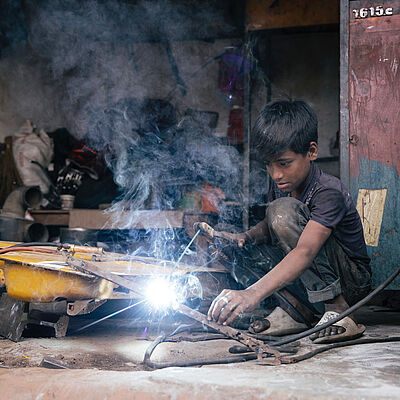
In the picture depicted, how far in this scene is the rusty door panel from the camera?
3.45 metres

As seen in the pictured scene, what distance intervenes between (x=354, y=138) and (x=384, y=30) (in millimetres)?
847

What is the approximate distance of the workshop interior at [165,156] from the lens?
2.45m

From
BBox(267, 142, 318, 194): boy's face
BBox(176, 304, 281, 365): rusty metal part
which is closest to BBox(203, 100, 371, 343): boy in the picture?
BBox(267, 142, 318, 194): boy's face

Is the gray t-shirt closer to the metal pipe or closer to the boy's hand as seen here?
the boy's hand

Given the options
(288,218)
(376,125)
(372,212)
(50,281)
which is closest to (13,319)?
(50,281)

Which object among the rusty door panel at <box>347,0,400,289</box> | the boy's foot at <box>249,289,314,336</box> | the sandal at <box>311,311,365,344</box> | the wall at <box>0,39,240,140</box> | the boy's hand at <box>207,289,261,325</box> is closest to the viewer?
the boy's hand at <box>207,289,261,325</box>

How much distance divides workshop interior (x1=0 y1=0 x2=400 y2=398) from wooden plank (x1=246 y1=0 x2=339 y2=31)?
0.6 inches

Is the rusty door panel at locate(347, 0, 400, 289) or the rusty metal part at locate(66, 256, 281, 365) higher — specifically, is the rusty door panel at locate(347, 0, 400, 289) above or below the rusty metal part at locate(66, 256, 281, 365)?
above

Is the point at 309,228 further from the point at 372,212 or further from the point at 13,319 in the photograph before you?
the point at 13,319

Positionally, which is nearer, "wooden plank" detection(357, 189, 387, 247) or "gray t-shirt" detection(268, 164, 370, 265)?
"gray t-shirt" detection(268, 164, 370, 265)

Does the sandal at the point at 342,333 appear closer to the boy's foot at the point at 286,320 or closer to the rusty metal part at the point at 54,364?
the boy's foot at the point at 286,320

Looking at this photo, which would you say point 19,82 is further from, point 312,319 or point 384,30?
point 312,319

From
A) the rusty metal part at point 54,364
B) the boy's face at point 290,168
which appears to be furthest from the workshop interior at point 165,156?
the boy's face at point 290,168

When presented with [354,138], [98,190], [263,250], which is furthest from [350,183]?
[98,190]
